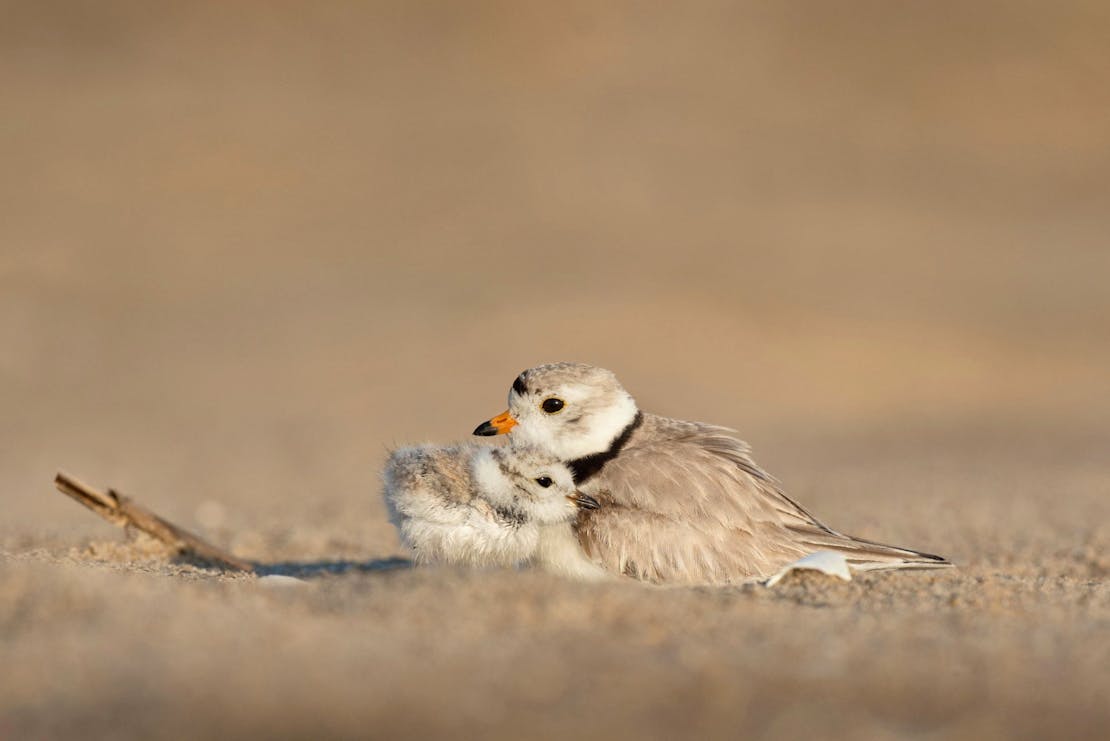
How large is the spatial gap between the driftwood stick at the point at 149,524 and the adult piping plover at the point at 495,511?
905 millimetres

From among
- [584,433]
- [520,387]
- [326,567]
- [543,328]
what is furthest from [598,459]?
[543,328]

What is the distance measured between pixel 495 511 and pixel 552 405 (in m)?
0.56

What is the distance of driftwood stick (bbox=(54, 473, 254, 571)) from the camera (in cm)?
470

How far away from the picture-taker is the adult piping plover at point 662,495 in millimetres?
3959

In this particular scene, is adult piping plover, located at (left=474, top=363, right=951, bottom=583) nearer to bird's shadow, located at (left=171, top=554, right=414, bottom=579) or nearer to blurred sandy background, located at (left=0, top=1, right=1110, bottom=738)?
blurred sandy background, located at (left=0, top=1, right=1110, bottom=738)

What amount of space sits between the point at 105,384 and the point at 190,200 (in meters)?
4.98

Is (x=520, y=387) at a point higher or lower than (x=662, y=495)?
higher

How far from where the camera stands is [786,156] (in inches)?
744

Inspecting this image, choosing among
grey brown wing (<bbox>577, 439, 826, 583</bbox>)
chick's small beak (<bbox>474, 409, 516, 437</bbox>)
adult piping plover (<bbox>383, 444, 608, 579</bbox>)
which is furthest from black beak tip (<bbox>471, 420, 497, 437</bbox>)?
grey brown wing (<bbox>577, 439, 826, 583</bbox>)

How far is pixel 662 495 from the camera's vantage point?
4.03 m

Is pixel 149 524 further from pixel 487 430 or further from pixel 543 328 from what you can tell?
pixel 543 328

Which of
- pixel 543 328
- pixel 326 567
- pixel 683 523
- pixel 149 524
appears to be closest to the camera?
pixel 683 523

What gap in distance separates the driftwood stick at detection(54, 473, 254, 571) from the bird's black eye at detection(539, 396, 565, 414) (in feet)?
4.08

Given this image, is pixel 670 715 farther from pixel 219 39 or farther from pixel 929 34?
pixel 929 34
